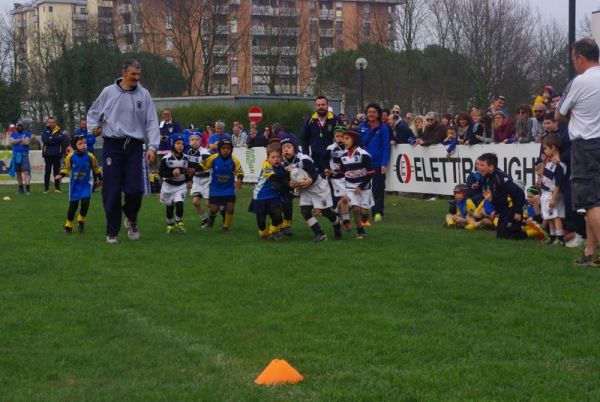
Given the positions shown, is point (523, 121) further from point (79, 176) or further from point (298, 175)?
point (79, 176)

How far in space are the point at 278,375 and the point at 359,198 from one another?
812cm

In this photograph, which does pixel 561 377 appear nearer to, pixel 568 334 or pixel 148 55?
pixel 568 334

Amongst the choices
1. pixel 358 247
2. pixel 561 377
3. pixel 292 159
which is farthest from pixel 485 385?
pixel 292 159

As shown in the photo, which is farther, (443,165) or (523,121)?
(443,165)

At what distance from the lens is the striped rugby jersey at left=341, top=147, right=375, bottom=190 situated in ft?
45.0

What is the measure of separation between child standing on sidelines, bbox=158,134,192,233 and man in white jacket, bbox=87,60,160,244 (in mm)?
1473

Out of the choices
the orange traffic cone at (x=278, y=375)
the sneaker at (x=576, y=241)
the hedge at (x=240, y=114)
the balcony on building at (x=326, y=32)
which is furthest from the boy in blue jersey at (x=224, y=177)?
the balcony on building at (x=326, y=32)

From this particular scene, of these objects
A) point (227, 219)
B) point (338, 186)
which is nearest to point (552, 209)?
point (338, 186)

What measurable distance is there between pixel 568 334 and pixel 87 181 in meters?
9.39

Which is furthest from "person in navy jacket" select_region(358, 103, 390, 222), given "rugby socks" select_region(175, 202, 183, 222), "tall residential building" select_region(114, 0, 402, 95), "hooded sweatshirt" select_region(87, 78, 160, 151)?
"tall residential building" select_region(114, 0, 402, 95)

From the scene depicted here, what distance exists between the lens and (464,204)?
15.2m

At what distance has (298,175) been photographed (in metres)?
13.1

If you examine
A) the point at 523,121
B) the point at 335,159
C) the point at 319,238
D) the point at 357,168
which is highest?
the point at 523,121

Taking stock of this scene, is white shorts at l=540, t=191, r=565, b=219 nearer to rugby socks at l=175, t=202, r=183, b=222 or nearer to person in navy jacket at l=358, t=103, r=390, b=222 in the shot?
person in navy jacket at l=358, t=103, r=390, b=222
